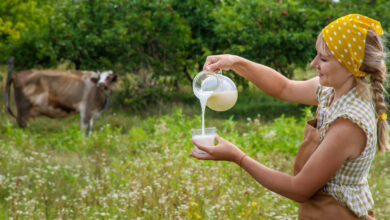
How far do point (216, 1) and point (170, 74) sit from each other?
280 cm

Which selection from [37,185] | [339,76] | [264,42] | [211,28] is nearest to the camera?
[339,76]

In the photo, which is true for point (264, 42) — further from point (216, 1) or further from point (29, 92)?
point (29, 92)

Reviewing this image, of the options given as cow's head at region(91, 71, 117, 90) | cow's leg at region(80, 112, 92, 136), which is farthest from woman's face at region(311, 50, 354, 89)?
cow's leg at region(80, 112, 92, 136)

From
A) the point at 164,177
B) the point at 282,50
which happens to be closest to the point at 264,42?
the point at 282,50

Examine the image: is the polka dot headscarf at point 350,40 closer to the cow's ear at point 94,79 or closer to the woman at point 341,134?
the woman at point 341,134

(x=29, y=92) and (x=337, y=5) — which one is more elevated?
(x=337, y=5)

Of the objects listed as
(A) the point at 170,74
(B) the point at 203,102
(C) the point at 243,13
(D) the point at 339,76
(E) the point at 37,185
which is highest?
(D) the point at 339,76

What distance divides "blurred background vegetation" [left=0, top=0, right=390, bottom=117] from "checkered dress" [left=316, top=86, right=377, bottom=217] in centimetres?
850

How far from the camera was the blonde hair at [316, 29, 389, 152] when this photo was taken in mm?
1836

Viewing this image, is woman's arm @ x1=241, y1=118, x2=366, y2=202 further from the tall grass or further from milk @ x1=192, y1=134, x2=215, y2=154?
the tall grass

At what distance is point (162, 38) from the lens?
1113 centimetres

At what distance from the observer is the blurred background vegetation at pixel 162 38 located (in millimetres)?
10641

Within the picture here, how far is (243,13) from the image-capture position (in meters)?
11.2

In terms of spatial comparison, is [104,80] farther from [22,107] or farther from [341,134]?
[341,134]
